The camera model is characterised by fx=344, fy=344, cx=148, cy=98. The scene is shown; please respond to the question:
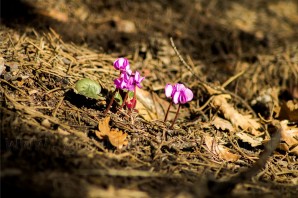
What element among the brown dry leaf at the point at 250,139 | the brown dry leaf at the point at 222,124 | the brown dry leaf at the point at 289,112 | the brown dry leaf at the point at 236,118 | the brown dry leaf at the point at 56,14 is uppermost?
the brown dry leaf at the point at 56,14

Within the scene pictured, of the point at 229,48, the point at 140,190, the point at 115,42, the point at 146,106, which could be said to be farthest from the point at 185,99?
the point at 229,48

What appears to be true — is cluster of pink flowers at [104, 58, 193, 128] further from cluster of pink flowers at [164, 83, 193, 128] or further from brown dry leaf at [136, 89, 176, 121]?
brown dry leaf at [136, 89, 176, 121]

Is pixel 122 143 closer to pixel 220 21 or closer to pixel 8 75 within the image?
pixel 8 75

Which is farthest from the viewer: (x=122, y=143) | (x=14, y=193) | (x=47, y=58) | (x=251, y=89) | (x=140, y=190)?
(x=251, y=89)

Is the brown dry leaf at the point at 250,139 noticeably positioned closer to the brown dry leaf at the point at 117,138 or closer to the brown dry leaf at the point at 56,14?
the brown dry leaf at the point at 117,138

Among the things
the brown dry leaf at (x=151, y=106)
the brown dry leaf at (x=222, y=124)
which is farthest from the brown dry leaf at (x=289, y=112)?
the brown dry leaf at (x=151, y=106)
